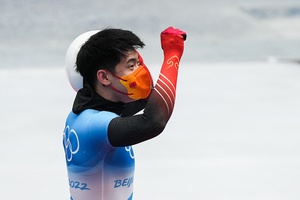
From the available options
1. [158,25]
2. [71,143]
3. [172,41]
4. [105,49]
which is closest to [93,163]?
[71,143]

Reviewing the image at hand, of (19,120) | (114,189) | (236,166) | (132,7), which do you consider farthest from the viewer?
(132,7)

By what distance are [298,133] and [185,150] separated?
50.6 inches

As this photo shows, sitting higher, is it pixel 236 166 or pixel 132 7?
pixel 132 7

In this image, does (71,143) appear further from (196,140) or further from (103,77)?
(196,140)

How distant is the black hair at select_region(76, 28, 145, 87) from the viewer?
8.98ft

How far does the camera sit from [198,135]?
7.21 metres

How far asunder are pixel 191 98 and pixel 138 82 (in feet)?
20.4

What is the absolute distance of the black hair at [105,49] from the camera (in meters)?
2.74

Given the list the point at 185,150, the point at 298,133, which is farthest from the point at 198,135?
the point at 298,133

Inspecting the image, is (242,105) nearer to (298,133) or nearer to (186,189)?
(298,133)

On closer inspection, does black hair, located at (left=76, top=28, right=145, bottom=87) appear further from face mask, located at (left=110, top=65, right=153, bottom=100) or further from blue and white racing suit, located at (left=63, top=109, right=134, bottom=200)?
blue and white racing suit, located at (left=63, top=109, right=134, bottom=200)

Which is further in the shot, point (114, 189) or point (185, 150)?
point (185, 150)

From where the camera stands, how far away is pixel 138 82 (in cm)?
270

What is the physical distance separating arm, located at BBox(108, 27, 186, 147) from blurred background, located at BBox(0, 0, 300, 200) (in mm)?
2867
